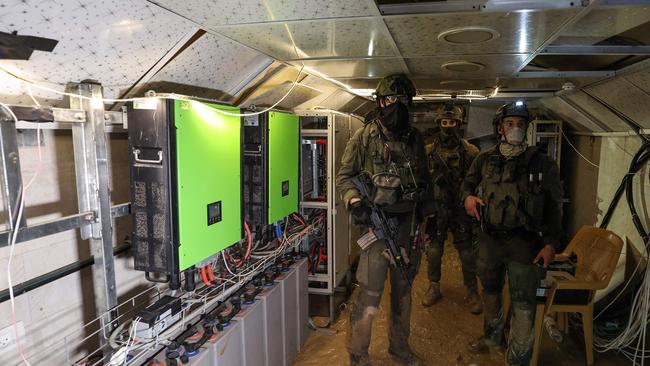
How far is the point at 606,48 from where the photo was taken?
187 centimetres

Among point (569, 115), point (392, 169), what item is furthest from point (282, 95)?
point (569, 115)

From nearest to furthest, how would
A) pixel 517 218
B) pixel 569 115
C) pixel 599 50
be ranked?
pixel 599 50
pixel 517 218
pixel 569 115

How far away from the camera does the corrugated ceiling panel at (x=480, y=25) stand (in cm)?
135

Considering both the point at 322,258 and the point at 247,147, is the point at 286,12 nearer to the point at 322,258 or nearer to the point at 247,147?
the point at 247,147

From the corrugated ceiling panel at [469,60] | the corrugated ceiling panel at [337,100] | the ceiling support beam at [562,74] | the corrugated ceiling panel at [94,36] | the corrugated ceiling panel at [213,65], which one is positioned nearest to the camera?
the corrugated ceiling panel at [94,36]

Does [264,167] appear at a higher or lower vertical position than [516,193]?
higher

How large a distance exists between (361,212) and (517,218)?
99 centimetres

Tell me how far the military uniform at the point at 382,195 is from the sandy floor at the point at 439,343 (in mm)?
441

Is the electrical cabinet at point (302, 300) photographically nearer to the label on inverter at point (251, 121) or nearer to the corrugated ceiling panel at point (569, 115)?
the label on inverter at point (251, 121)

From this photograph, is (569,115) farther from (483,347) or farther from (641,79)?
(483,347)

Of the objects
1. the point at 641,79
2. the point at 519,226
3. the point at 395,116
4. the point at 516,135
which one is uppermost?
the point at 641,79

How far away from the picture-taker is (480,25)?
1467mm

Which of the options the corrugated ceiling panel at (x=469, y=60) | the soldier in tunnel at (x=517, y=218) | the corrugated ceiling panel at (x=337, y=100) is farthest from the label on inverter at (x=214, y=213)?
the corrugated ceiling panel at (x=337, y=100)

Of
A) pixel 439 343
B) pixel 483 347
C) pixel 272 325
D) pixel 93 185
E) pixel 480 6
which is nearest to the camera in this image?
pixel 480 6
